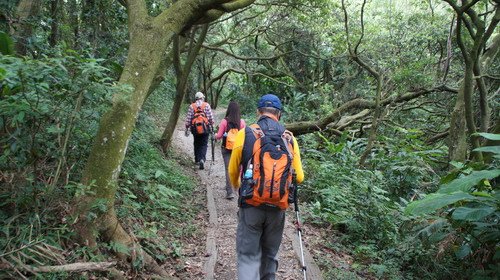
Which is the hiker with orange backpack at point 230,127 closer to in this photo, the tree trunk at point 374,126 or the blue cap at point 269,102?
the tree trunk at point 374,126

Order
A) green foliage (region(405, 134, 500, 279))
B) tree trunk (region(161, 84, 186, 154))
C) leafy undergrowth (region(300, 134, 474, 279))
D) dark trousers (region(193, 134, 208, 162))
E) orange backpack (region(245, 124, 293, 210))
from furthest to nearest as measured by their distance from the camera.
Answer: tree trunk (region(161, 84, 186, 154)) → dark trousers (region(193, 134, 208, 162)) → leafy undergrowth (region(300, 134, 474, 279)) → orange backpack (region(245, 124, 293, 210)) → green foliage (region(405, 134, 500, 279))

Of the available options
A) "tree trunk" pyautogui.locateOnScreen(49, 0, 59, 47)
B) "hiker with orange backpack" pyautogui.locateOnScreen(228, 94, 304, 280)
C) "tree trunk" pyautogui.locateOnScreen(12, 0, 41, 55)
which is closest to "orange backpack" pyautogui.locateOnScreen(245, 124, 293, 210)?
"hiker with orange backpack" pyautogui.locateOnScreen(228, 94, 304, 280)

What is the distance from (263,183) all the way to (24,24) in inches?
154

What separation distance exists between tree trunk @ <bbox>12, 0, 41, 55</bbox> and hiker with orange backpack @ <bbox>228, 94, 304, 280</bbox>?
3159 millimetres

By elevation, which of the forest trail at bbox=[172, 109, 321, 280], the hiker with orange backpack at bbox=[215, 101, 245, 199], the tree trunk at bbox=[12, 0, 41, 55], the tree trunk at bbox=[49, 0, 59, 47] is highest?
the tree trunk at bbox=[49, 0, 59, 47]

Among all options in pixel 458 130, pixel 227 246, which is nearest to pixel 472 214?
pixel 227 246

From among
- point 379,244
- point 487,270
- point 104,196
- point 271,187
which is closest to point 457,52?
point 379,244

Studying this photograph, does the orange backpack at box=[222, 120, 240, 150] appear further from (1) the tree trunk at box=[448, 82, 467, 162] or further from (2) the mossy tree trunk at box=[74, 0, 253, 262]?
(1) the tree trunk at box=[448, 82, 467, 162]

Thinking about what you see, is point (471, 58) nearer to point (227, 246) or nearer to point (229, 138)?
point (229, 138)

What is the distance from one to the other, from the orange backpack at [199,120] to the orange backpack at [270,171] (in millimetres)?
6372

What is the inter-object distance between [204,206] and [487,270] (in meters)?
4.91

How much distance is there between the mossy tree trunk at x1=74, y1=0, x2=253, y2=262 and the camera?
3928 mm

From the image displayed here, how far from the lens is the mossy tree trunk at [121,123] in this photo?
3928 millimetres

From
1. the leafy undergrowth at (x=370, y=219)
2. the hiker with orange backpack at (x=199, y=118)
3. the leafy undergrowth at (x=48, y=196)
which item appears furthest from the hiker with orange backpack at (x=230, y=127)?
the leafy undergrowth at (x=48, y=196)
